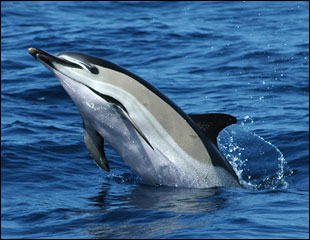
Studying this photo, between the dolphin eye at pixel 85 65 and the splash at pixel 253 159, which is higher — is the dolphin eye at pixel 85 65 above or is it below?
above

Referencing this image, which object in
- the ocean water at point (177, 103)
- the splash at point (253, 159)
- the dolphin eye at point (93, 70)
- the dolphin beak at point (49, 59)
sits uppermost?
the dolphin beak at point (49, 59)

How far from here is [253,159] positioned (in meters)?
11.6

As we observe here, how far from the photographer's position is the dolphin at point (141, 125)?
8.74 m

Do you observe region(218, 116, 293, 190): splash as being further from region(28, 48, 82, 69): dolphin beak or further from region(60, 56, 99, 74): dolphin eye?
region(28, 48, 82, 69): dolphin beak

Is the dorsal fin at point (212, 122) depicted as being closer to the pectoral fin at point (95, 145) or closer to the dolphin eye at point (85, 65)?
the pectoral fin at point (95, 145)

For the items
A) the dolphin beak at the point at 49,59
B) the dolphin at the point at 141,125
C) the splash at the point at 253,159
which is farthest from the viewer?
the splash at the point at 253,159

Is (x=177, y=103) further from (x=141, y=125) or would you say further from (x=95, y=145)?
(x=141, y=125)

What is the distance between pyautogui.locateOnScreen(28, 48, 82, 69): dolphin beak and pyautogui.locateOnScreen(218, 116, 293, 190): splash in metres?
2.99

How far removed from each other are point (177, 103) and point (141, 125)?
18.6ft

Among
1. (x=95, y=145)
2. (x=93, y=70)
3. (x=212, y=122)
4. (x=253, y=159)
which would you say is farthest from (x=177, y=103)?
(x=93, y=70)

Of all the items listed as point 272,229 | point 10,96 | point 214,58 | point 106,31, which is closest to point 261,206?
point 272,229

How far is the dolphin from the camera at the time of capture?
Answer: 8742mm

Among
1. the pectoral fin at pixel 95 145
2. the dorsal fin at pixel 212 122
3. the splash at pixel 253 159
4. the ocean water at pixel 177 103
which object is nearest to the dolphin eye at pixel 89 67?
the pectoral fin at pixel 95 145

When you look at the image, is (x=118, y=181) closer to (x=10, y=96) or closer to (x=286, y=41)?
(x=10, y=96)
